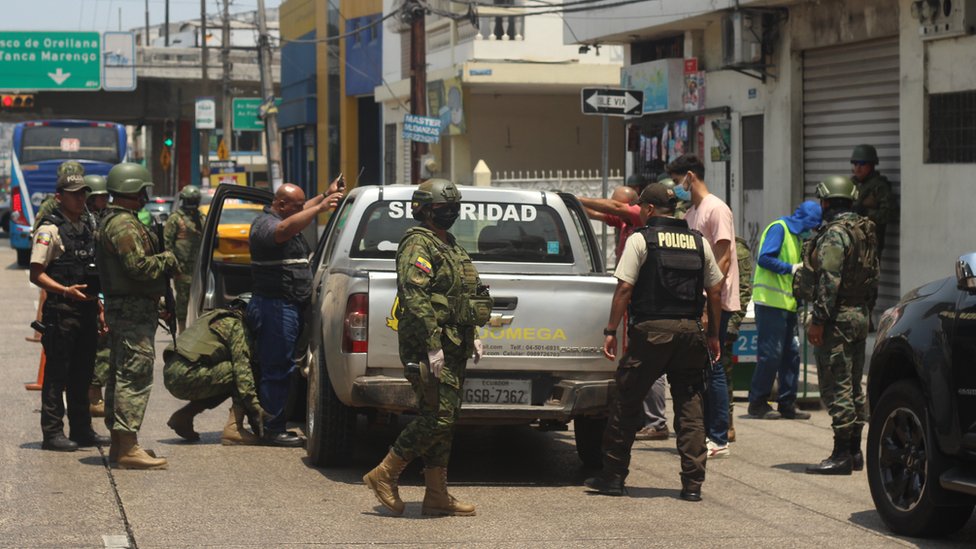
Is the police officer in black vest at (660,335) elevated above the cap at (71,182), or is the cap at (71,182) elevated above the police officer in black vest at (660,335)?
the cap at (71,182)

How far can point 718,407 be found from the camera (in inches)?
400

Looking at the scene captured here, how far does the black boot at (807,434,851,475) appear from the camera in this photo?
9.55 meters

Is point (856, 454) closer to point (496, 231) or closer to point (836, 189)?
point (836, 189)

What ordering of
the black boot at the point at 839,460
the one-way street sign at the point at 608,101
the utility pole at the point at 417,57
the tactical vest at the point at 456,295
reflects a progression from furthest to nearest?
the utility pole at the point at 417,57, the one-way street sign at the point at 608,101, the black boot at the point at 839,460, the tactical vest at the point at 456,295

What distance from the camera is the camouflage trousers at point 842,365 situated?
9.36 metres

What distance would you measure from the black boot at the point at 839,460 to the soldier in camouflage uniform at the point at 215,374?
3788mm

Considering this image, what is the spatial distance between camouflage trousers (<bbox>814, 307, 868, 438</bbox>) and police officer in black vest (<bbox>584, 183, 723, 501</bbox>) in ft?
3.50

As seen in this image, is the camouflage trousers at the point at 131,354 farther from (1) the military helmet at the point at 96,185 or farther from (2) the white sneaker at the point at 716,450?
(2) the white sneaker at the point at 716,450

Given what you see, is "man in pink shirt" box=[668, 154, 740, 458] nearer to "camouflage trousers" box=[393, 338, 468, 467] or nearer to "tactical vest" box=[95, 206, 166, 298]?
"camouflage trousers" box=[393, 338, 468, 467]

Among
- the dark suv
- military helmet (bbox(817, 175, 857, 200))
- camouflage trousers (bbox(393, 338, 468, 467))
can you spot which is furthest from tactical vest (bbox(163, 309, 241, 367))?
the dark suv

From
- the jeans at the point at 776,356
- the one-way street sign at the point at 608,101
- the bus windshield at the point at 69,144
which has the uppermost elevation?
the bus windshield at the point at 69,144

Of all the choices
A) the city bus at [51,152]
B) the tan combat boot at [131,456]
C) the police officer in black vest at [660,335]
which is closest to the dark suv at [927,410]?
the police officer in black vest at [660,335]

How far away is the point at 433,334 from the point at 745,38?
40.8 feet

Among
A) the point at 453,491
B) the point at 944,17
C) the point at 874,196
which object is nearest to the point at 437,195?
the point at 453,491
